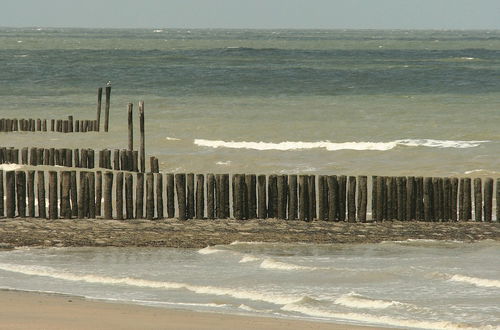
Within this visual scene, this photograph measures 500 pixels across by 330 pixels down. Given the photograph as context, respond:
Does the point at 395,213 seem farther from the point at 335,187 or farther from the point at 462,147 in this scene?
the point at 462,147

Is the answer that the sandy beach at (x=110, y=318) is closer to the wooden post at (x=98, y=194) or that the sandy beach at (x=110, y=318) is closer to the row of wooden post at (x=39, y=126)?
the wooden post at (x=98, y=194)

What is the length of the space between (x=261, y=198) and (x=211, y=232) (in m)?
1.43

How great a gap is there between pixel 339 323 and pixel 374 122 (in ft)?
116

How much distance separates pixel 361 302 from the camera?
41.1ft

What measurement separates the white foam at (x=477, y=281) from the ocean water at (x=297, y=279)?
12mm

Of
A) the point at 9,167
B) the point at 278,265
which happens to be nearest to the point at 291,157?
the point at 9,167

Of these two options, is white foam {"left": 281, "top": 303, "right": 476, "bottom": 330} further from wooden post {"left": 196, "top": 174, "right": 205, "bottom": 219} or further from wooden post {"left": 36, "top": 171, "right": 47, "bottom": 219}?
wooden post {"left": 36, "top": 171, "right": 47, "bottom": 219}

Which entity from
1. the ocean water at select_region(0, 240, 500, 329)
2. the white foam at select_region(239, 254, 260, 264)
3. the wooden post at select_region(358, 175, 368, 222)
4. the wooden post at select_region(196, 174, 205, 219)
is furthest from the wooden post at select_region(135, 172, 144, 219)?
the wooden post at select_region(358, 175, 368, 222)

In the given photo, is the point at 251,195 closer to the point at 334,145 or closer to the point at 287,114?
the point at 334,145

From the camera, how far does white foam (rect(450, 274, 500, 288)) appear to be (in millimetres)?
13758

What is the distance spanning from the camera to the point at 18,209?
1836 cm

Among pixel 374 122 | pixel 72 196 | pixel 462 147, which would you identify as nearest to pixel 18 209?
pixel 72 196

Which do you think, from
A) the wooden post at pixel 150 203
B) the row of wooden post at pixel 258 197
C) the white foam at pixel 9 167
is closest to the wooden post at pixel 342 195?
the row of wooden post at pixel 258 197

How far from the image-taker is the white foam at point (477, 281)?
13.8m
